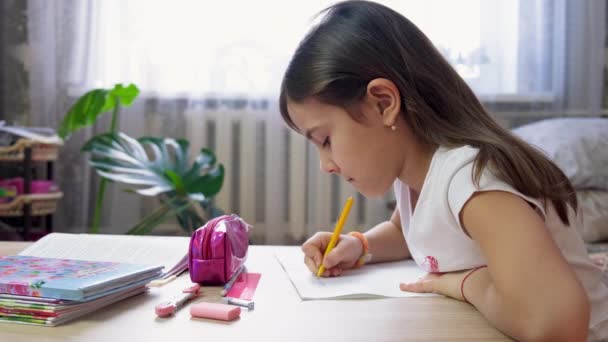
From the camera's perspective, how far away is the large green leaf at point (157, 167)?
193 cm

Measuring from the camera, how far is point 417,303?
0.67m

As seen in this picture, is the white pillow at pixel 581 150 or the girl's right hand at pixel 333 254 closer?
the girl's right hand at pixel 333 254

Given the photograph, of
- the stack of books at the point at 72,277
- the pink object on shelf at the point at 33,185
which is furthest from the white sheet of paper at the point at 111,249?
the pink object on shelf at the point at 33,185

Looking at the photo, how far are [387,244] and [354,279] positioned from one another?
192mm

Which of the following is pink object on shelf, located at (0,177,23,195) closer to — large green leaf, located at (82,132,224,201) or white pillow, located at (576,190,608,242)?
large green leaf, located at (82,132,224,201)

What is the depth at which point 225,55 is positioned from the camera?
2.33 meters

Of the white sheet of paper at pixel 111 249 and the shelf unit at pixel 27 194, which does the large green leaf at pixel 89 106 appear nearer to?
the shelf unit at pixel 27 194

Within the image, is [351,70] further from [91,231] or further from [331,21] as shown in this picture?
[91,231]

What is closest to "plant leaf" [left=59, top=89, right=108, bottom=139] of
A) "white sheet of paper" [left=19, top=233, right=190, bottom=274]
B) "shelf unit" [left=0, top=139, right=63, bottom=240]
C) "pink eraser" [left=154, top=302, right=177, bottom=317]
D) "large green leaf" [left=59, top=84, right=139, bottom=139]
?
"large green leaf" [left=59, top=84, right=139, bottom=139]

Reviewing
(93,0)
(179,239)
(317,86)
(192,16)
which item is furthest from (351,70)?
(93,0)

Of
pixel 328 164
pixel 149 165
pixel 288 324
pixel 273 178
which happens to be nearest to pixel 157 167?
pixel 149 165

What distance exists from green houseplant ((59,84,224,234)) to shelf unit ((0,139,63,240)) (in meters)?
0.10

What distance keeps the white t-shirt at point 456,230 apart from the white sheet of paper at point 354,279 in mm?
43

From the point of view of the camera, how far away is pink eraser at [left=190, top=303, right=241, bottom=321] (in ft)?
1.92
